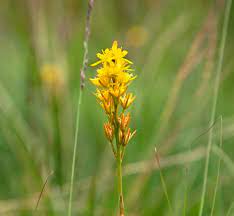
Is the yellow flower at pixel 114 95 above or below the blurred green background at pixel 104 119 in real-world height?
below

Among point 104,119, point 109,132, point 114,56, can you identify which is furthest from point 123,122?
point 104,119

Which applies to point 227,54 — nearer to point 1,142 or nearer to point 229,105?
point 229,105

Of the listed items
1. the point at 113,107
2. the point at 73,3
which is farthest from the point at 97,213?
the point at 73,3

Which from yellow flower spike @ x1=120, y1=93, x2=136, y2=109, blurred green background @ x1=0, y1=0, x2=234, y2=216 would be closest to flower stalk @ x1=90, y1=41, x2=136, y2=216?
yellow flower spike @ x1=120, y1=93, x2=136, y2=109

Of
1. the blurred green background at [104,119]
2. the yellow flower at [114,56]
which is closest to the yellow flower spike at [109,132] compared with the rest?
the yellow flower at [114,56]

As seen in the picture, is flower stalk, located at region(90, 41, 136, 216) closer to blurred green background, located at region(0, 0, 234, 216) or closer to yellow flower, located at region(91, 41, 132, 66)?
yellow flower, located at region(91, 41, 132, 66)

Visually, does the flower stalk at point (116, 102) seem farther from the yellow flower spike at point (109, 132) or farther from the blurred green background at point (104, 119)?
the blurred green background at point (104, 119)

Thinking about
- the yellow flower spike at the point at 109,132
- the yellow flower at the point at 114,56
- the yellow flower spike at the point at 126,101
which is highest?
the yellow flower at the point at 114,56

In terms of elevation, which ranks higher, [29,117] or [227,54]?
[227,54]
